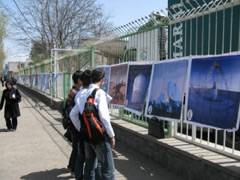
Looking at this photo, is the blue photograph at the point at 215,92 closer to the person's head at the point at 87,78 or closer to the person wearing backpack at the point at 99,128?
the person wearing backpack at the point at 99,128

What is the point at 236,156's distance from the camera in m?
3.74

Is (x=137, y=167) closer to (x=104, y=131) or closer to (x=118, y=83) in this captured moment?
(x=104, y=131)

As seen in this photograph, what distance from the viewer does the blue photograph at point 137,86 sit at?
210 inches

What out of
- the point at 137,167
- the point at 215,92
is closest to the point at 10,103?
the point at 137,167

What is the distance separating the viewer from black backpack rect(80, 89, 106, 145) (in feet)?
10.9

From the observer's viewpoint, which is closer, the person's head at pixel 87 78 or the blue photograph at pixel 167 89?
the person's head at pixel 87 78

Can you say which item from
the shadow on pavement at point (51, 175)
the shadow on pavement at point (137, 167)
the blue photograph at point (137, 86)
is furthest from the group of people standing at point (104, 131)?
the blue photograph at point (137, 86)

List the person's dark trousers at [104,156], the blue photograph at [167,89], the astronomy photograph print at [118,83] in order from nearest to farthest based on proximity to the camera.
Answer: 1. the person's dark trousers at [104,156]
2. the blue photograph at [167,89]
3. the astronomy photograph print at [118,83]

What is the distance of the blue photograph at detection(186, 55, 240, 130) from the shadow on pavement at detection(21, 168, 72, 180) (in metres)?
2.24

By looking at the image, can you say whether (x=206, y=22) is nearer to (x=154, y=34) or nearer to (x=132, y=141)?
(x=154, y=34)

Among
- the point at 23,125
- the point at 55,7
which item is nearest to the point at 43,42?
the point at 55,7

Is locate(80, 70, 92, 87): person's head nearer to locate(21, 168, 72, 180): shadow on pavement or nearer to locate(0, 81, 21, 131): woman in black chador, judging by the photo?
locate(21, 168, 72, 180): shadow on pavement

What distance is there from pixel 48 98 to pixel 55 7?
854 centimetres

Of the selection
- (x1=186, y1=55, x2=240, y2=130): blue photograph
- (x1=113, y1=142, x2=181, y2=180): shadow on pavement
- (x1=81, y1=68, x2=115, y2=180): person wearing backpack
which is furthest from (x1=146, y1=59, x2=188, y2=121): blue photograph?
(x1=81, y1=68, x2=115, y2=180): person wearing backpack
